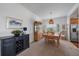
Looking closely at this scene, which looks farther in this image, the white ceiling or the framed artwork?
the white ceiling

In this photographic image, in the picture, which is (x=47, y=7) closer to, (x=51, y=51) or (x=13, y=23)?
(x=13, y=23)

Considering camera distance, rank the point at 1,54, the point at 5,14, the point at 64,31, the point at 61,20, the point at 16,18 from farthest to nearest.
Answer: the point at 61,20 → the point at 64,31 → the point at 16,18 → the point at 5,14 → the point at 1,54

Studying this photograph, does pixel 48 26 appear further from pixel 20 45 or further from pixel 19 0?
pixel 19 0

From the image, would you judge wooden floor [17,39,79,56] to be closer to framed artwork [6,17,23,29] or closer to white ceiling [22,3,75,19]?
framed artwork [6,17,23,29]

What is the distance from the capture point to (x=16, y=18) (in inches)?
198

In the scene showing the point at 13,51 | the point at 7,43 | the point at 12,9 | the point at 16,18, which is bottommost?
the point at 13,51

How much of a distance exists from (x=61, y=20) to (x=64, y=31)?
1534mm

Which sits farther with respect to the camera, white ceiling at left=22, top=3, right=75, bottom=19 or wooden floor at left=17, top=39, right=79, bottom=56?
white ceiling at left=22, top=3, right=75, bottom=19

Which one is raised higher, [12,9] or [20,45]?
[12,9]

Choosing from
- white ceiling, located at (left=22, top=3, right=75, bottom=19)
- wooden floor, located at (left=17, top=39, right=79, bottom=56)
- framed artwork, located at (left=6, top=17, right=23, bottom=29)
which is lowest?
wooden floor, located at (left=17, top=39, right=79, bottom=56)

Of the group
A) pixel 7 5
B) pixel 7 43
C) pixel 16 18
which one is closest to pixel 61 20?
pixel 16 18

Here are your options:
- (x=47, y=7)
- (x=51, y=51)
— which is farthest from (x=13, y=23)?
(x=47, y=7)

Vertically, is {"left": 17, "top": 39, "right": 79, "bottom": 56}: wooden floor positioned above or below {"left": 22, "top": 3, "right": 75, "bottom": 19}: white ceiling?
below

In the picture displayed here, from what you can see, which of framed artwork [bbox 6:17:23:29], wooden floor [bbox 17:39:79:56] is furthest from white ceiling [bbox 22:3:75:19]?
wooden floor [bbox 17:39:79:56]
